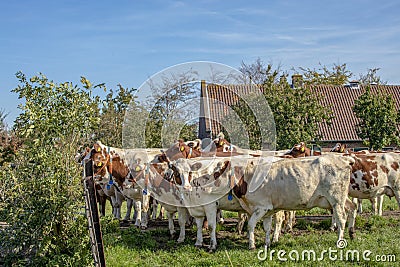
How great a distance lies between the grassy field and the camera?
9.91 m

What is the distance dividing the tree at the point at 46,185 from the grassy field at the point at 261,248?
98 centimetres

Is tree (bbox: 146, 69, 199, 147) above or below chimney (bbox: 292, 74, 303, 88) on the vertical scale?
below

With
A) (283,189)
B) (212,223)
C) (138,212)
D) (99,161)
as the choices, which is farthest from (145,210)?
(283,189)

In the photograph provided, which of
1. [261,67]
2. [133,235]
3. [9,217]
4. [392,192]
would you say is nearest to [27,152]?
[9,217]

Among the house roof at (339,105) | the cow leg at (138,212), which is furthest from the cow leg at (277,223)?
the house roof at (339,105)

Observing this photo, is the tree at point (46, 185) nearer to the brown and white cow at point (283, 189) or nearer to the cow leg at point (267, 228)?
the brown and white cow at point (283, 189)

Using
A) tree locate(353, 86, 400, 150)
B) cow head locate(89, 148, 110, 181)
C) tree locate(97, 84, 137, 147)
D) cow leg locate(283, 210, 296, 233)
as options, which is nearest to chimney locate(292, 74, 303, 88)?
tree locate(353, 86, 400, 150)

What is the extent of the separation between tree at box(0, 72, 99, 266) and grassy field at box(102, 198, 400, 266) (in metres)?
0.98

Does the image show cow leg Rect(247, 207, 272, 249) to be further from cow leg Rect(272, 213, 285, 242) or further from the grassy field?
cow leg Rect(272, 213, 285, 242)

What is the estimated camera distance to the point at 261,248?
429 inches

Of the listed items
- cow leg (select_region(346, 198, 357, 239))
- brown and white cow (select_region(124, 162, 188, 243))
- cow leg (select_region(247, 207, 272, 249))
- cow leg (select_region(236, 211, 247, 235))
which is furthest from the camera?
cow leg (select_region(236, 211, 247, 235))

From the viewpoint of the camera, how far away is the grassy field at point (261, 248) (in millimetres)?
9914

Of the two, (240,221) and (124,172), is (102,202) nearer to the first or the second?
(124,172)

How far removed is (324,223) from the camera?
13484 millimetres
